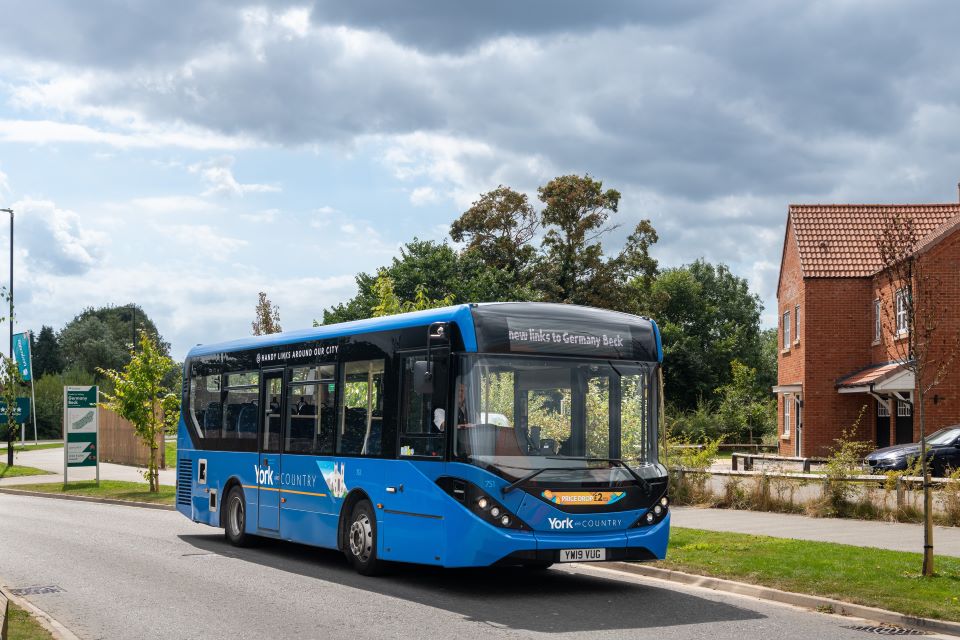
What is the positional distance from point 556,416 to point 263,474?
575cm

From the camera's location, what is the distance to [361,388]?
560 inches

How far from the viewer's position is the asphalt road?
10.2m

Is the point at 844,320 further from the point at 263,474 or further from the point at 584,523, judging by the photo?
the point at 584,523

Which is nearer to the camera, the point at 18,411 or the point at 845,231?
the point at 845,231

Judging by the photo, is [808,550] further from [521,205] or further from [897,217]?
[521,205]

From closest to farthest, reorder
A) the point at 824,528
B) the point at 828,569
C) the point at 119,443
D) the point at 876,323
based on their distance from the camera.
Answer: the point at 828,569
the point at 824,528
the point at 876,323
the point at 119,443

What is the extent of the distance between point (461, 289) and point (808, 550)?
141 feet

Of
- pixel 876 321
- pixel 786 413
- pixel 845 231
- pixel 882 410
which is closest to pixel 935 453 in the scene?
pixel 882 410

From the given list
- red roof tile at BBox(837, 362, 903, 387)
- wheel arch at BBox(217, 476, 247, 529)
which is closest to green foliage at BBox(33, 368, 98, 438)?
red roof tile at BBox(837, 362, 903, 387)

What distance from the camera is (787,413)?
43781 mm

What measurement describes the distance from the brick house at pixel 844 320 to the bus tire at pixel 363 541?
2608cm

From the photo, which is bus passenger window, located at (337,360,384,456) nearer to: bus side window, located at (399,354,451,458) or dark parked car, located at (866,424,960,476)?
bus side window, located at (399,354,451,458)

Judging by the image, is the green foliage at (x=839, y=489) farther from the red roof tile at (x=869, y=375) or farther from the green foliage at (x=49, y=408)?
the green foliage at (x=49, y=408)

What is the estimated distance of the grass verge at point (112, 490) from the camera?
2820 centimetres
